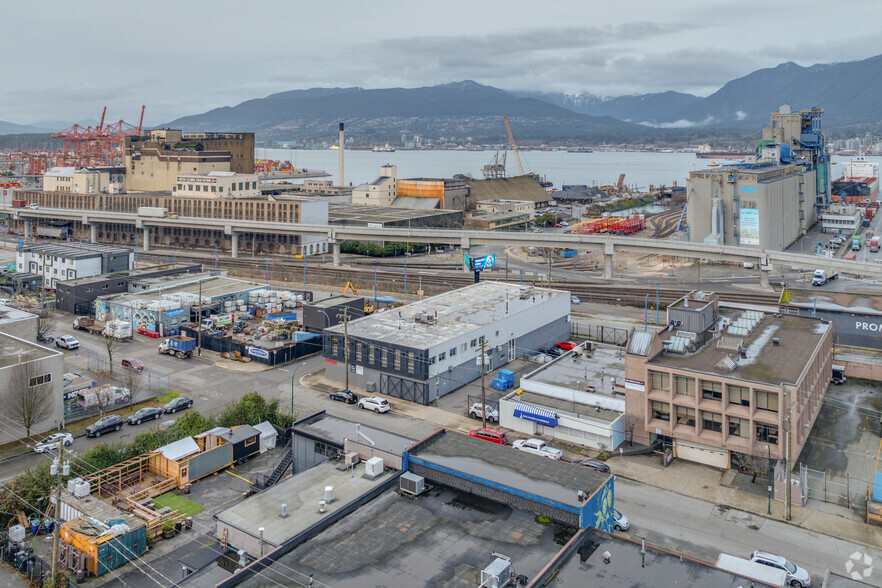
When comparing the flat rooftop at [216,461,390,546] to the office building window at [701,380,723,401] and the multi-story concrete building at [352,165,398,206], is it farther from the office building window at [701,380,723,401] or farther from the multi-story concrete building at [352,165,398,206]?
the multi-story concrete building at [352,165,398,206]

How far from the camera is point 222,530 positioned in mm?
21344

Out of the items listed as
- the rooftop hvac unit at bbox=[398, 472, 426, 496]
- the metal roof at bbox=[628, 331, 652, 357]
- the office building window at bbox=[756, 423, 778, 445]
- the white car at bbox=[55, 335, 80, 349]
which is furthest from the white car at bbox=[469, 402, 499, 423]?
the white car at bbox=[55, 335, 80, 349]

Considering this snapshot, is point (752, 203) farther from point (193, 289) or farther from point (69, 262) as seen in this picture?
point (69, 262)

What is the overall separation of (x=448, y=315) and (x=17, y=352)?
75.6 feet

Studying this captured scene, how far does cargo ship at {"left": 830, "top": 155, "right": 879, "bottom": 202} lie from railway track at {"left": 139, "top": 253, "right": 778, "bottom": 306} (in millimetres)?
88612

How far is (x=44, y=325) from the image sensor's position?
160 feet

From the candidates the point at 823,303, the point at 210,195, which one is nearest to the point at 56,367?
the point at 823,303

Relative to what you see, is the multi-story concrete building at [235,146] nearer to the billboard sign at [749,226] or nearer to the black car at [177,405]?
the billboard sign at [749,226]

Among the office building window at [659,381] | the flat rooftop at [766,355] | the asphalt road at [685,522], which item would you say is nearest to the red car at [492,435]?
the asphalt road at [685,522]

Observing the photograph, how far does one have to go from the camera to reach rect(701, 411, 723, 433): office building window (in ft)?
97.3

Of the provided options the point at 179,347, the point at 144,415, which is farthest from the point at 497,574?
the point at 179,347

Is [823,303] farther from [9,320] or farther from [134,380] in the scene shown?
[9,320]

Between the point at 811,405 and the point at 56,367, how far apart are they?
3437 centimetres

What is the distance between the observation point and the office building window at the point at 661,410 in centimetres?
3098
